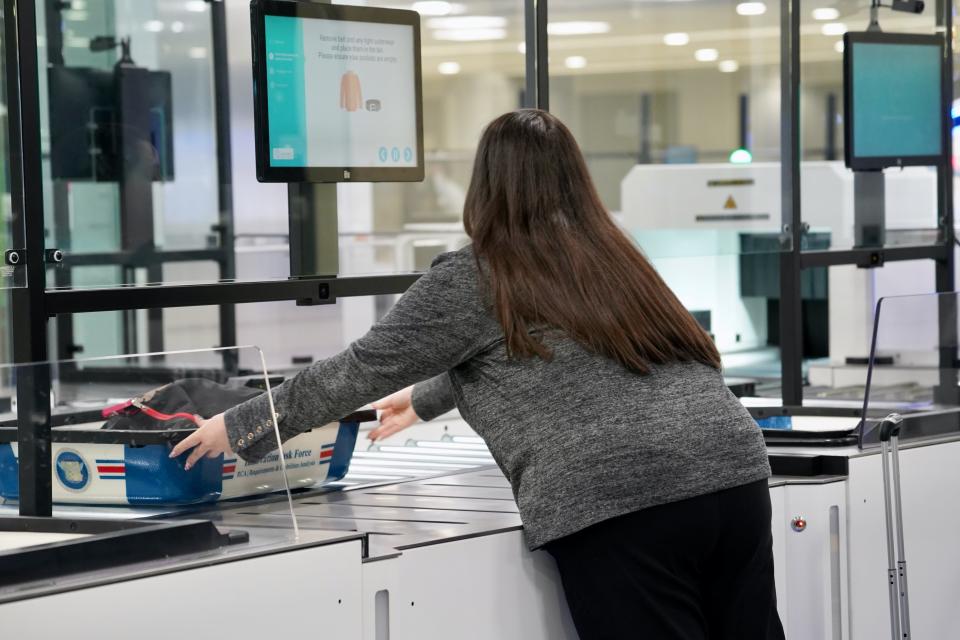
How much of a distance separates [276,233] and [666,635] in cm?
151

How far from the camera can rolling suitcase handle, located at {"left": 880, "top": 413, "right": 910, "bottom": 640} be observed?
2396mm

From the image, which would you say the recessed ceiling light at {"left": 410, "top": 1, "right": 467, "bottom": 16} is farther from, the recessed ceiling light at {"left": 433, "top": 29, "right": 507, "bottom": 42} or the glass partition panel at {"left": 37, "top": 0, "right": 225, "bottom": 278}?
the recessed ceiling light at {"left": 433, "top": 29, "right": 507, "bottom": 42}

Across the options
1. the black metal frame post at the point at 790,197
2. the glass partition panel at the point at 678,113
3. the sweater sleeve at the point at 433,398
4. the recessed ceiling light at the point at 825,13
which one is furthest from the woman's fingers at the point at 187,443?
the recessed ceiling light at the point at 825,13

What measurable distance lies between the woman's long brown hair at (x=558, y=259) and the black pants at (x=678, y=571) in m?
0.22

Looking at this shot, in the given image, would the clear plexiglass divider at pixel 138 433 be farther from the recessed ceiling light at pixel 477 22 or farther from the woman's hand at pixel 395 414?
the recessed ceiling light at pixel 477 22

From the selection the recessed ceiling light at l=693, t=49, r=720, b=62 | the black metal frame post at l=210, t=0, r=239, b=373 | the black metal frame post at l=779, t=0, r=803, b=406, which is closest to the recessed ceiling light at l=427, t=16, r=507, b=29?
the black metal frame post at l=210, t=0, r=239, b=373

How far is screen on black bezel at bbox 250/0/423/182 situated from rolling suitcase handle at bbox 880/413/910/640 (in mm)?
1065

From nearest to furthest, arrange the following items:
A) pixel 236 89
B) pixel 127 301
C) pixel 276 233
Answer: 1. pixel 127 301
2. pixel 276 233
3. pixel 236 89

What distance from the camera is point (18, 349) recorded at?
2.30 m

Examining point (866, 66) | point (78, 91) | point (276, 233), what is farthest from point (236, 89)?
point (866, 66)

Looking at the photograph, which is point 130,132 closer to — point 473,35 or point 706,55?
point 473,35

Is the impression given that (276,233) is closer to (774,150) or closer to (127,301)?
(127,301)

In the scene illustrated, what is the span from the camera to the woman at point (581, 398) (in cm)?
189

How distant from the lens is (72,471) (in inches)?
78.3
